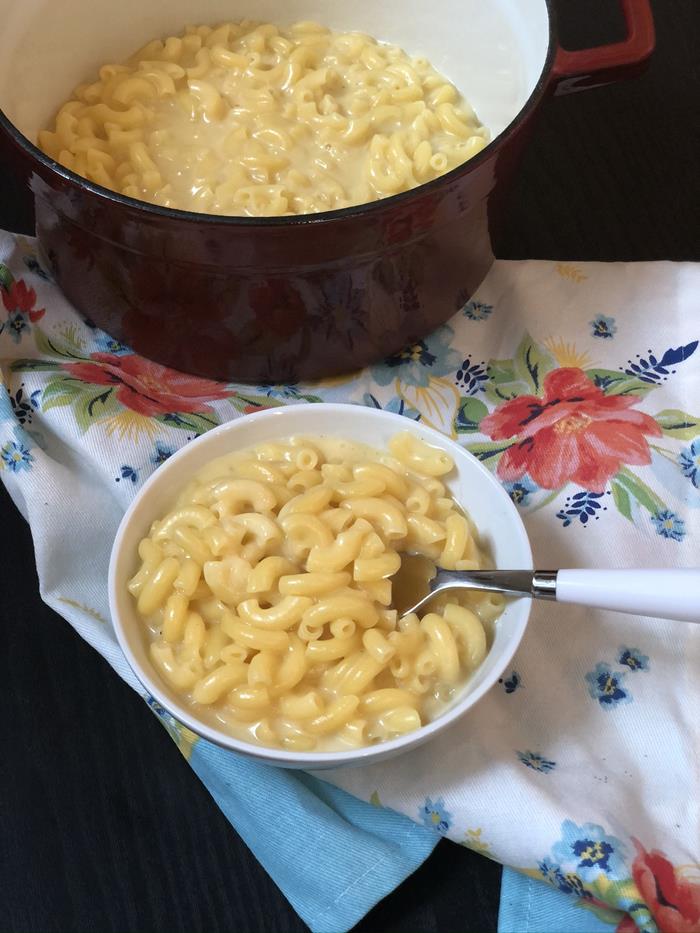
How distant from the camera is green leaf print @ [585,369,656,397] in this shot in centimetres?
123

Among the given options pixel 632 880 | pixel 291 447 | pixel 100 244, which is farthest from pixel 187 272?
pixel 632 880

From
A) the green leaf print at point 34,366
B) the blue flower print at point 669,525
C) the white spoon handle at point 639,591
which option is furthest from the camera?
the green leaf print at point 34,366

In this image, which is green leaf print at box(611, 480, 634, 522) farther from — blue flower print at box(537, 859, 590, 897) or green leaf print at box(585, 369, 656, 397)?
blue flower print at box(537, 859, 590, 897)

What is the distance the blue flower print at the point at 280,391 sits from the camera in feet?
4.06

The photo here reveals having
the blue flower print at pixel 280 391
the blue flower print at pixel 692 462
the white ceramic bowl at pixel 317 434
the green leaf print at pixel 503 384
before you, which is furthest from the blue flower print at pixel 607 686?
the blue flower print at pixel 280 391

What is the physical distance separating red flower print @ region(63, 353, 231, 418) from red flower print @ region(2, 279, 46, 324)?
0.29 ft

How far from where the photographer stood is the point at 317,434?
110cm

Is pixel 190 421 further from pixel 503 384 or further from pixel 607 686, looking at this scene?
pixel 607 686

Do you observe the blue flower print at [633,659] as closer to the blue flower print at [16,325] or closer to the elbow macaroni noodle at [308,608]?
the elbow macaroni noodle at [308,608]

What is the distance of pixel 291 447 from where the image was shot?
1.08 m

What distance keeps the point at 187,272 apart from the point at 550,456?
452 millimetres

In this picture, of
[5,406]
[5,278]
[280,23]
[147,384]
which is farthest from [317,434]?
[280,23]

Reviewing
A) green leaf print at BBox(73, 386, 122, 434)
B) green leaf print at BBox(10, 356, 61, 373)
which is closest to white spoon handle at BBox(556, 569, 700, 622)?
green leaf print at BBox(73, 386, 122, 434)

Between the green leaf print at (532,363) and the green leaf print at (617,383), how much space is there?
2.0 inches
